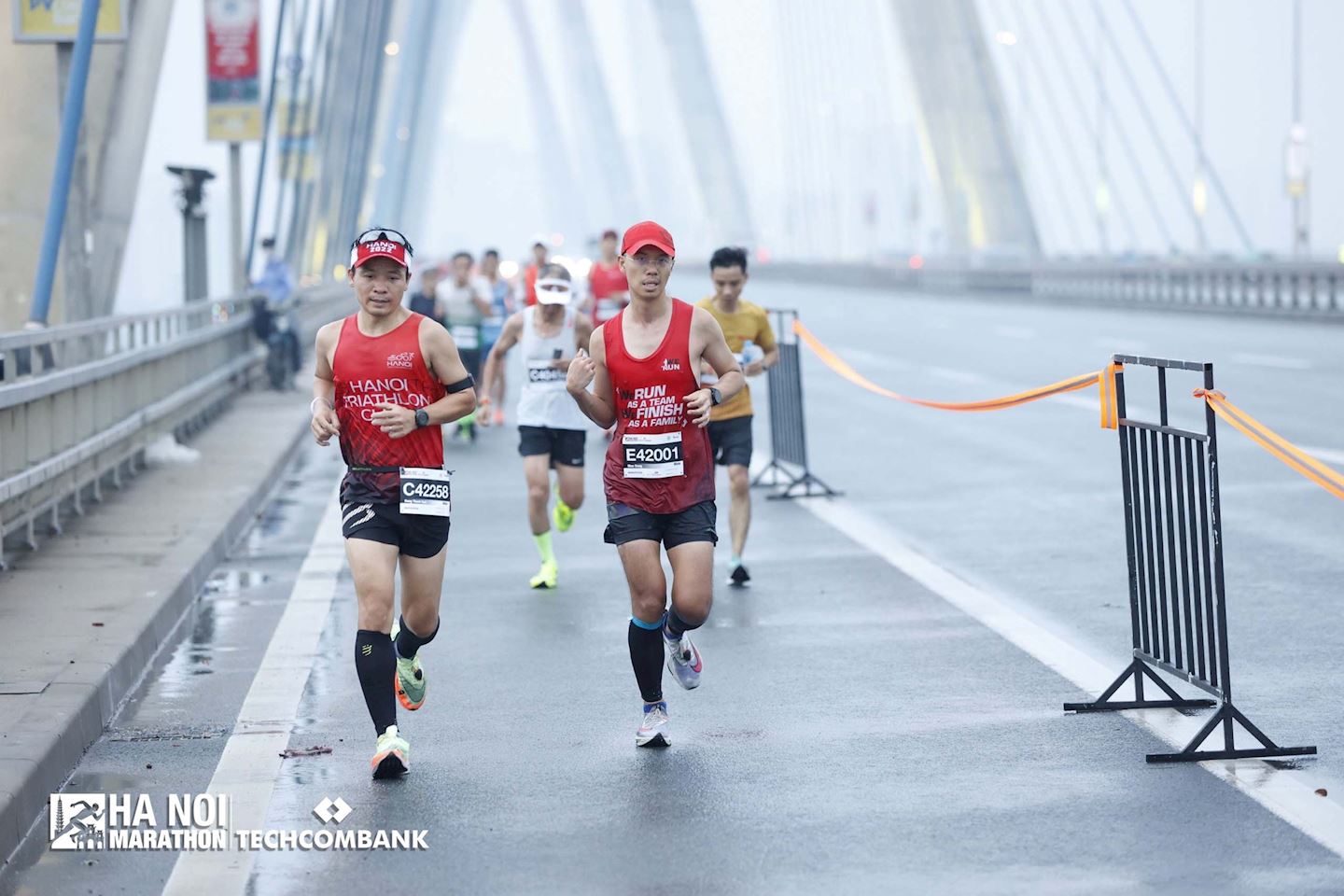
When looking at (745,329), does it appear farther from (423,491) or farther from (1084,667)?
(423,491)

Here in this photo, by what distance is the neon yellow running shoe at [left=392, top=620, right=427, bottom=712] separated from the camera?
7387mm

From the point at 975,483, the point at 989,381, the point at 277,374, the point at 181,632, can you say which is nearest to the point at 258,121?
the point at 277,374

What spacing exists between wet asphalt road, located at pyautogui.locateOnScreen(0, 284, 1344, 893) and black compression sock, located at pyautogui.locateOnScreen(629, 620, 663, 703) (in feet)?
0.71

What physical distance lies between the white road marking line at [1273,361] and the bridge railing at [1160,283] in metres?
9.66

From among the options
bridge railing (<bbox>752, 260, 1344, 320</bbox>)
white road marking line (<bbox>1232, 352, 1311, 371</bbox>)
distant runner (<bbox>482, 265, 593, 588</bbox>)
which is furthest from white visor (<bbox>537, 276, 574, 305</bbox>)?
bridge railing (<bbox>752, 260, 1344, 320</bbox>)

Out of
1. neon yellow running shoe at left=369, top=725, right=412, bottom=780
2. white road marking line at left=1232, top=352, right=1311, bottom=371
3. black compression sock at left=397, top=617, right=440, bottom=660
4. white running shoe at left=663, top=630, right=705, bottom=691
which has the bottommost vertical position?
white road marking line at left=1232, top=352, right=1311, bottom=371

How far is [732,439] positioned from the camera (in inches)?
438

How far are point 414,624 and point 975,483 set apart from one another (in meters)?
8.56

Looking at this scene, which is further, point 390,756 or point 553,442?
point 553,442

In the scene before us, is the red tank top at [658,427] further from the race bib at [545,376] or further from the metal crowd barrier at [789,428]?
the metal crowd barrier at [789,428]

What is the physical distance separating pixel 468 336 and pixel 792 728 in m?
14.5

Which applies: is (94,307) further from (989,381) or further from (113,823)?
(113,823)

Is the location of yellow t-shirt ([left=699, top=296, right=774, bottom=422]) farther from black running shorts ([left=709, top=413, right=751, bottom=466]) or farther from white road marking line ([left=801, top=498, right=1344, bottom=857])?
white road marking line ([left=801, top=498, right=1344, bottom=857])

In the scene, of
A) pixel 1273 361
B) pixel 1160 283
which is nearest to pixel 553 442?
pixel 1273 361
